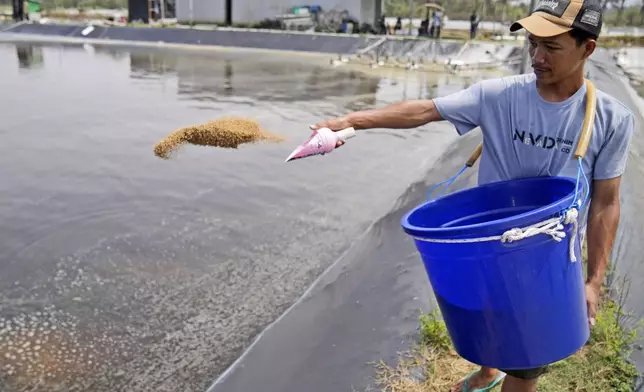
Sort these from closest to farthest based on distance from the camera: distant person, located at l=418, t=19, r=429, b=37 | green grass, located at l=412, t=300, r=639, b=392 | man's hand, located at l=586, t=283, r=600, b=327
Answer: man's hand, located at l=586, t=283, r=600, b=327 → green grass, located at l=412, t=300, r=639, b=392 → distant person, located at l=418, t=19, r=429, b=37

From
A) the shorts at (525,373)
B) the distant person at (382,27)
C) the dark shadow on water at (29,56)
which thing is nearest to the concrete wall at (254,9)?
the distant person at (382,27)

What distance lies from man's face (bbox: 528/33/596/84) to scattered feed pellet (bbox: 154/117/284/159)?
56.6 inches

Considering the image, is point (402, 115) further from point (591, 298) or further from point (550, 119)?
point (591, 298)

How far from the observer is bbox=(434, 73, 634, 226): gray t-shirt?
216 centimetres

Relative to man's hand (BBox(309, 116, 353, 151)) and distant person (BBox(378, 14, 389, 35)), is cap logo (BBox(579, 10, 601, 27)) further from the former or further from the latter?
distant person (BBox(378, 14, 389, 35))

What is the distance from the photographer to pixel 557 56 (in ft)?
6.89

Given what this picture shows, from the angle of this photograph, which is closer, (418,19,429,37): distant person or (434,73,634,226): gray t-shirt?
(434,73,634,226): gray t-shirt

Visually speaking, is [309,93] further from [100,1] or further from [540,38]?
[100,1]

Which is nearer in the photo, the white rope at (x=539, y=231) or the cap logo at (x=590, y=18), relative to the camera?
the white rope at (x=539, y=231)

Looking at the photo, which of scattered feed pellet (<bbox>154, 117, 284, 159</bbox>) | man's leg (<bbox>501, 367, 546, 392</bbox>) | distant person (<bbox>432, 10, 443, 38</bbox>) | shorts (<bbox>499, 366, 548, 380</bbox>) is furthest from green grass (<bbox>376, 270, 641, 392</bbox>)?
distant person (<bbox>432, 10, 443, 38</bbox>)

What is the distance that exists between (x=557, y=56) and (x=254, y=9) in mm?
30725

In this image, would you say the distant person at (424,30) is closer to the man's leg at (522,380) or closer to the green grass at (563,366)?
the green grass at (563,366)

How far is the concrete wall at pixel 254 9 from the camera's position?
29.8 metres

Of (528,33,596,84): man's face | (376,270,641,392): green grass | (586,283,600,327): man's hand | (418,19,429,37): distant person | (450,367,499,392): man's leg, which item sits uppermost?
(528,33,596,84): man's face
